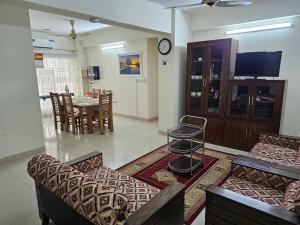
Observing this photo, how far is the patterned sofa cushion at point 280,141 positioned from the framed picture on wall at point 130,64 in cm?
385

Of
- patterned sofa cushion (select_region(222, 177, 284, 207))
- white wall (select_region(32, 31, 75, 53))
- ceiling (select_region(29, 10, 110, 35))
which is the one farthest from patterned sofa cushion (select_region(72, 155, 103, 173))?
white wall (select_region(32, 31, 75, 53))

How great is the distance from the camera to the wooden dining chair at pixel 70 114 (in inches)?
185

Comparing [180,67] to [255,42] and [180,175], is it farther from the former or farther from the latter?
[180,175]

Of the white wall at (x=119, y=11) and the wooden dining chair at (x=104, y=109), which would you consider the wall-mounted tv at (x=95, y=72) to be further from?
the white wall at (x=119, y=11)

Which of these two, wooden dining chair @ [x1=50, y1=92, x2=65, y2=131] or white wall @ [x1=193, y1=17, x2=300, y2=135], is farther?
wooden dining chair @ [x1=50, y1=92, x2=65, y2=131]

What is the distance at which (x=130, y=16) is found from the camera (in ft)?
10.6

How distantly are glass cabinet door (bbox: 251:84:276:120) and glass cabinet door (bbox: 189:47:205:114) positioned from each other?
1000 mm

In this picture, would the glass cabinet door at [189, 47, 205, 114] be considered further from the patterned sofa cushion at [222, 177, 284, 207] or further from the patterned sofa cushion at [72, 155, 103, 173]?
the patterned sofa cushion at [72, 155, 103, 173]

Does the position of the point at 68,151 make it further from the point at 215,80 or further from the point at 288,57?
the point at 288,57

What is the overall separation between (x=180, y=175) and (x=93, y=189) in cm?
186

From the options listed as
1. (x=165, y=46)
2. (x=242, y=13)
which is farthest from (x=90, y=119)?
(x=242, y=13)

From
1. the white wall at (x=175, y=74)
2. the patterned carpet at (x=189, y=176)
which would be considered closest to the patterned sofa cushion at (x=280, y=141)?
the patterned carpet at (x=189, y=176)

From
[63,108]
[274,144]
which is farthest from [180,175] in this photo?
[63,108]

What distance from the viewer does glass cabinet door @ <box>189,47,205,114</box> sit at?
3.99 m
